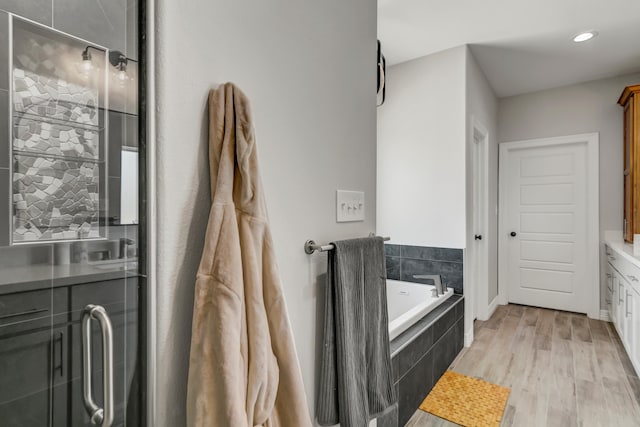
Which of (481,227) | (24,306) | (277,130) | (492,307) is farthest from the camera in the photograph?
(492,307)

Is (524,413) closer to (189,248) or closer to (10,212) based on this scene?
(189,248)

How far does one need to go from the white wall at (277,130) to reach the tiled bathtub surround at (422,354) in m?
0.73

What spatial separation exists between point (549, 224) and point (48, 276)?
4.66 metres

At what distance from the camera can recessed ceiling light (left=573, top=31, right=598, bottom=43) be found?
2.73 metres

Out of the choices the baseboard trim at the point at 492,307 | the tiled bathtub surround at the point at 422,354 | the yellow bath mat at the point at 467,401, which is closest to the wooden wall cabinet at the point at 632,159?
the baseboard trim at the point at 492,307

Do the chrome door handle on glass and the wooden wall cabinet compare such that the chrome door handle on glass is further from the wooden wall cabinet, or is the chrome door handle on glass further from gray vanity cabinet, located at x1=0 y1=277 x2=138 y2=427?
the wooden wall cabinet

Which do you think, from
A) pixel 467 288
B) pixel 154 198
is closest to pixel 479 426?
pixel 467 288

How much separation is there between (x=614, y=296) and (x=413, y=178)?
2216 mm

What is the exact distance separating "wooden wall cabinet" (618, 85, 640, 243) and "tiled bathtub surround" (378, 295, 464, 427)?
1860mm

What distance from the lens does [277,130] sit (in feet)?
3.18

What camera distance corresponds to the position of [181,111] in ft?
2.35

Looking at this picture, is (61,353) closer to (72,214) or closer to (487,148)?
(72,214)

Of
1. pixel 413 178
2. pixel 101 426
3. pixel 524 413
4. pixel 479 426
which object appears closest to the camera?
pixel 101 426

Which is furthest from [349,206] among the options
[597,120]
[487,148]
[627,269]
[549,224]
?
[597,120]
